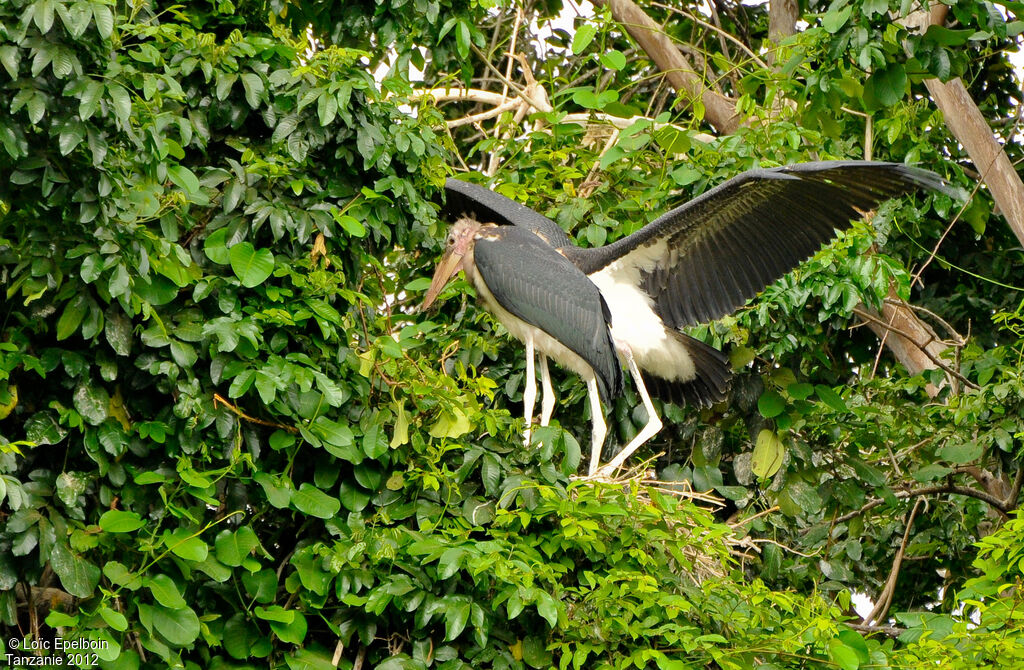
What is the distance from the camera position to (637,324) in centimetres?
543

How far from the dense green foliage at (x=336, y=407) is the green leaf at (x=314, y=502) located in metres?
0.01

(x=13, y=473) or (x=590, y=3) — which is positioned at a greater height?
(x=590, y=3)

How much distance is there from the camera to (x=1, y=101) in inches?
130

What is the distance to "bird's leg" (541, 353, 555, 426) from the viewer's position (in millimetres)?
5173

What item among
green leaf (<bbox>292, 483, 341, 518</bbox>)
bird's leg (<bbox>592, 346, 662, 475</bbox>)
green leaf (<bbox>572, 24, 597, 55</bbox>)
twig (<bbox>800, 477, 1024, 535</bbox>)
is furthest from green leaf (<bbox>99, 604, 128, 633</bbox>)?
twig (<bbox>800, 477, 1024, 535</bbox>)

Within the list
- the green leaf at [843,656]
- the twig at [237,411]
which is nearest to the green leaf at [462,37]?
the twig at [237,411]

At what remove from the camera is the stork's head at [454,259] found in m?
5.21

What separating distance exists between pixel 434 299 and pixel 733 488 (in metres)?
1.42

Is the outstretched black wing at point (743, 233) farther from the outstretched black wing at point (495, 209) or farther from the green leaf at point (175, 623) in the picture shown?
the green leaf at point (175, 623)

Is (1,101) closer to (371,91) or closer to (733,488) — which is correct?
(371,91)

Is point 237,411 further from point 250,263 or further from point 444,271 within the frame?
point 444,271

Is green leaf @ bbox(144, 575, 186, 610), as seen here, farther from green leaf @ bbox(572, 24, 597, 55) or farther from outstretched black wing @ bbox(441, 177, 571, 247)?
green leaf @ bbox(572, 24, 597, 55)

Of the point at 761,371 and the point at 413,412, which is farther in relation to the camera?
the point at 761,371

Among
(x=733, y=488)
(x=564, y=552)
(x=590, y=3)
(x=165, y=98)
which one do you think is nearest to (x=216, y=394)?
(x=165, y=98)
